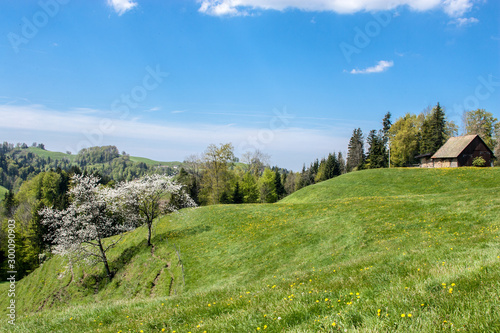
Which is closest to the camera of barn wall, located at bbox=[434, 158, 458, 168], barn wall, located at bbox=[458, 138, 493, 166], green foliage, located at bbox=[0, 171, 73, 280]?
barn wall, located at bbox=[458, 138, 493, 166]

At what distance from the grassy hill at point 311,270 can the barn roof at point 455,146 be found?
1591cm

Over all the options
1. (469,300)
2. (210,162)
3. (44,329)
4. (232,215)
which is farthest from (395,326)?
(210,162)

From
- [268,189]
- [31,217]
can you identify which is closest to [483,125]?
[268,189]

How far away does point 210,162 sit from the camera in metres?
66.3

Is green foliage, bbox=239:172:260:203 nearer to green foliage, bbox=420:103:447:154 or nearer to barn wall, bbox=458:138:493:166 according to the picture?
green foliage, bbox=420:103:447:154

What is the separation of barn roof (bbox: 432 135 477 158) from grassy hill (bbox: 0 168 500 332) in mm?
15913

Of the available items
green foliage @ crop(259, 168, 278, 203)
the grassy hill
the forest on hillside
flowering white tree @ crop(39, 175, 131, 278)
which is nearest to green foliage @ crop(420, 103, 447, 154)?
the forest on hillside

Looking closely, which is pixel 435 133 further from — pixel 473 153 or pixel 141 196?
pixel 141 196

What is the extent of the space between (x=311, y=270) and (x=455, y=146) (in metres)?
66.2

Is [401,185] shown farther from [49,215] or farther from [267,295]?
[49,215]

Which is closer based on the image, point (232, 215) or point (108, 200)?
point (108, 200)

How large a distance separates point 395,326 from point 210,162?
63322 millimetres

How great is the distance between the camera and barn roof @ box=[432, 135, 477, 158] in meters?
59.4

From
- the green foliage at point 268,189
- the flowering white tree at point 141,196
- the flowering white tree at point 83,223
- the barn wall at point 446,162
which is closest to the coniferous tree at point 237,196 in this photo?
the green foliage at point 268,189
